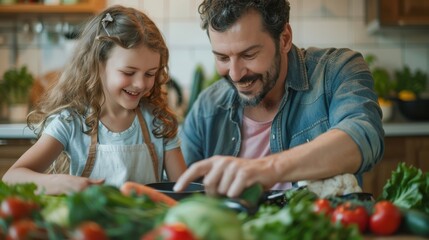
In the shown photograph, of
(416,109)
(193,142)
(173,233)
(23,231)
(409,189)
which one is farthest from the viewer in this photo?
(416,109)

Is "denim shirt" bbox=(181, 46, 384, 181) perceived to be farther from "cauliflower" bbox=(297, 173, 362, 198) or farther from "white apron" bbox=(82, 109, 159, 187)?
"white apron" bbox=(82, 109, 159, 187)

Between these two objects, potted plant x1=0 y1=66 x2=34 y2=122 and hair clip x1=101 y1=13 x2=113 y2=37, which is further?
potted plant x1=0 y1=66 x2=34 y2=122

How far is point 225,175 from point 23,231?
0.48m

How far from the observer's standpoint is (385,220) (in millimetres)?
1179

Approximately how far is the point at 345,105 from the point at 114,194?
3.23 ft

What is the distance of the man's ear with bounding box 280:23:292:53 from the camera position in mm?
2105

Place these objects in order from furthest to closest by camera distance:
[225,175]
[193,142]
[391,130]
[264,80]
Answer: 1. [391,130]
2. [193,142]
3. [264,80]
4. [225,175]

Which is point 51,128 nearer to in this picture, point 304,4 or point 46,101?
point 46,101

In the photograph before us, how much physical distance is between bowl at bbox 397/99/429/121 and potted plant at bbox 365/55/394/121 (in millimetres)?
86

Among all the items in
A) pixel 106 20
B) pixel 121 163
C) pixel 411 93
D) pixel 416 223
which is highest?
pixel 106 20

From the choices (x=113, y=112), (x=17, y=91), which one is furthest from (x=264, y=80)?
(x=17, y=91)

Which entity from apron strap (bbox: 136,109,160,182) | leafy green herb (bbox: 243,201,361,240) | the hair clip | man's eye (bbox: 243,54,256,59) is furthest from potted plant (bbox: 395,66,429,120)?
leafy green herb (bbox: 243,201,361,240)

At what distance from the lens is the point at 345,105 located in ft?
5.92

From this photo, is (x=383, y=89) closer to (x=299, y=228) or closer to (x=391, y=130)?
(x=391, y=130)
